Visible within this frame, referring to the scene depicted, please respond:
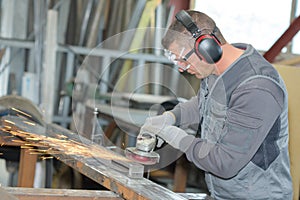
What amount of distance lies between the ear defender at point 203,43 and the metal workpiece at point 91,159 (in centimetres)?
51

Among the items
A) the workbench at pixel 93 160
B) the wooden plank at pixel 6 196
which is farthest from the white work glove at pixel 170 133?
the wooden plank at pixel 6 196

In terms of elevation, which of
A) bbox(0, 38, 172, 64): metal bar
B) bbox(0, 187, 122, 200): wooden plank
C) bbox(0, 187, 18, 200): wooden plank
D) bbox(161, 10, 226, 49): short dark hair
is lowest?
bbox(0, 187, 122, 200): wooden plank

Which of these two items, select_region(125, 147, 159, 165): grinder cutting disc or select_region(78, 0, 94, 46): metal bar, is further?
select_region(78, 0, 94, 46): metal bar

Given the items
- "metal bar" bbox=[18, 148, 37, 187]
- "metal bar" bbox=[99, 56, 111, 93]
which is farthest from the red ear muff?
"metal bar" bbox=[99, 56, 111, 93]

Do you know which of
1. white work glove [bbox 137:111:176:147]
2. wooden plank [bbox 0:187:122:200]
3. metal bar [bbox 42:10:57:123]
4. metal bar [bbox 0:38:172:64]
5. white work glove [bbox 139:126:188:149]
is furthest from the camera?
metal bar [bbox 0:38:172:64]

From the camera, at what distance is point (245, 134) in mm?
2145

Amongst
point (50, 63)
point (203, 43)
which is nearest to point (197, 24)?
point (203, 43)

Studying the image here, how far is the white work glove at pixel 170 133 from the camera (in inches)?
93.4

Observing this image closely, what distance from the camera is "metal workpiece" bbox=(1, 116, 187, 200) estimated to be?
2.23 meters

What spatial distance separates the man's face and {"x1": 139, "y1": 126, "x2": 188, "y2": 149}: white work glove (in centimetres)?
24

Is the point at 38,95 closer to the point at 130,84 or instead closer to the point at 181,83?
the point at 130,84

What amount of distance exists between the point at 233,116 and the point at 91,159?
2.42 feet

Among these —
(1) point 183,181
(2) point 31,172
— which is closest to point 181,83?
(1) point 183,181

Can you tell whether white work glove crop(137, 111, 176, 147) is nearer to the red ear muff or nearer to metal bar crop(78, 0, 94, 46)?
the red ear muff
